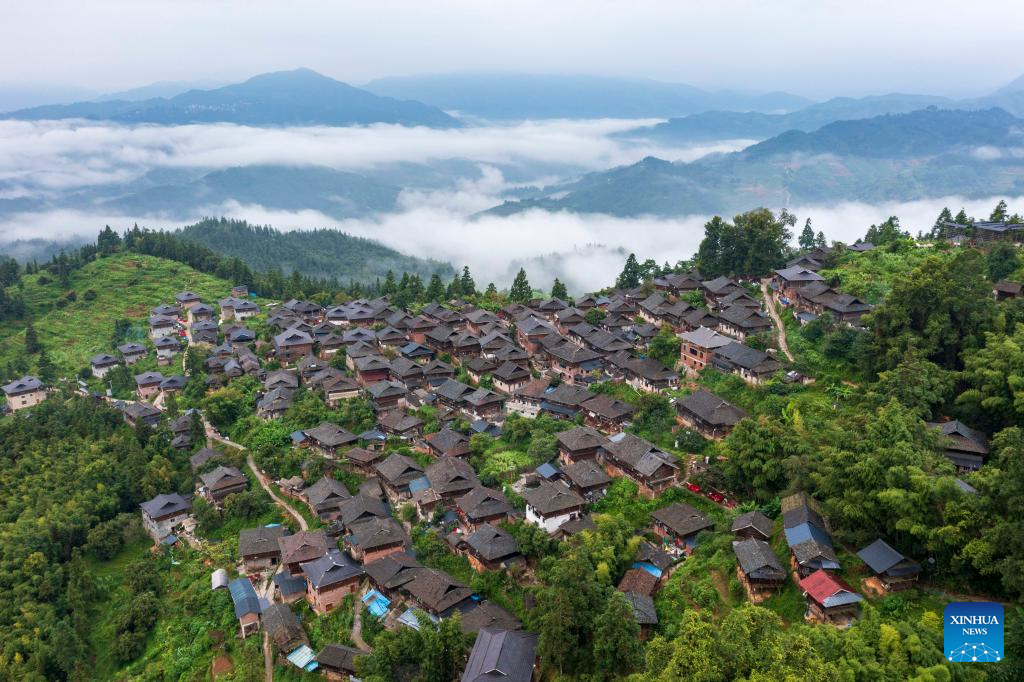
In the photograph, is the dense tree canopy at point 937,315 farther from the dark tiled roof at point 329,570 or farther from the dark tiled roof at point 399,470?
the dark tiled roof at point 329,570

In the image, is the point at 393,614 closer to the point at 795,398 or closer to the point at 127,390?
the point at 795,398

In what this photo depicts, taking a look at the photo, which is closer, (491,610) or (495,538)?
(491,610)

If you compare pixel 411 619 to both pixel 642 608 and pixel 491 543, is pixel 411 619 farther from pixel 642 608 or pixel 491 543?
pixel 642 608

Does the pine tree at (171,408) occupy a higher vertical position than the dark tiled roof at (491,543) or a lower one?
lower

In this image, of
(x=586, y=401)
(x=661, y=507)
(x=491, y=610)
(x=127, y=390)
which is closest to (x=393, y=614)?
(x=491, y=610)

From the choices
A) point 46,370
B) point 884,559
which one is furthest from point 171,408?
point 884,559

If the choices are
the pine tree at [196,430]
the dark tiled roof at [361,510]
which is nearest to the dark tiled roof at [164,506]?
the pine tree at [196,430]
